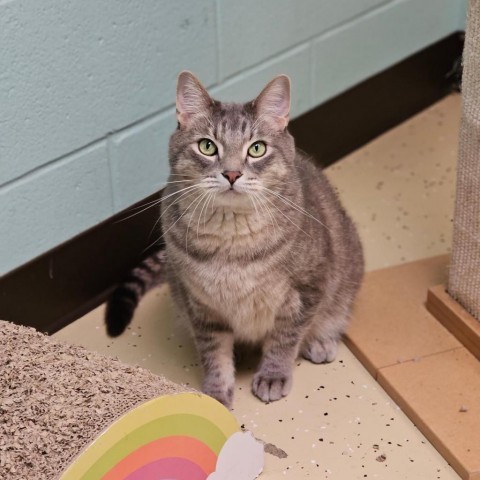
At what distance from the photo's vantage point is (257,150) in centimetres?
176

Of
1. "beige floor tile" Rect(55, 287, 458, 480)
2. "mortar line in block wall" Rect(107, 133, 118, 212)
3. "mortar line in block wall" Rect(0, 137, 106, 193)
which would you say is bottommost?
"beige floor tile" Rect(55, 287, 458, 480)

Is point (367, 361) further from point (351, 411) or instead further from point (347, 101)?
point (347, 101)

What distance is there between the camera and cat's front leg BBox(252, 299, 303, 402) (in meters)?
1.98

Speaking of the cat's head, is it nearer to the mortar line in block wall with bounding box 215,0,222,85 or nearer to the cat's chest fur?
the cat's chest fur

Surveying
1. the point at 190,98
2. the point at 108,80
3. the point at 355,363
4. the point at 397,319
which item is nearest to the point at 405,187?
the point at 397,319

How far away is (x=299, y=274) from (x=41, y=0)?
856 mm

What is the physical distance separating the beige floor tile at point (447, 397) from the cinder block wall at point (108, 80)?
0.90 meters

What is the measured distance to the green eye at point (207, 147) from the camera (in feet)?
5.73

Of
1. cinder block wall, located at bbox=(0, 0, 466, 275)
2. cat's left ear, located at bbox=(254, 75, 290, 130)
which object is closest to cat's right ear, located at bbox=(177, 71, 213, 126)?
cat's left ear, located at bbox=(254, 75, 290, 130)

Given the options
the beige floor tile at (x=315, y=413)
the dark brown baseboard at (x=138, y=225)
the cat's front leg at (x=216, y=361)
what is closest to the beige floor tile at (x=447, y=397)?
Answer: the beige floor tile at (x=315, y=413)

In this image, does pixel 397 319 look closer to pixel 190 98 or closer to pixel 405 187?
pixel 405 187

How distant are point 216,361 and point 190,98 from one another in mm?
618

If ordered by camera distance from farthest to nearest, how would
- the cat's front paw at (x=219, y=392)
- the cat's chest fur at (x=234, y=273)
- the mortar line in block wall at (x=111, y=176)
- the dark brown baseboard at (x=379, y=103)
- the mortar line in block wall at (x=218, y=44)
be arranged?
the dark brown baseboard at (x=379, y=103) → the mortar line in block wall at (x=218, y=44) → the mortar line in block wall at (x=111, y=176) → the cat's front paw at (x=219, y=392) → the cat's chest fur at (x=234, y=273)

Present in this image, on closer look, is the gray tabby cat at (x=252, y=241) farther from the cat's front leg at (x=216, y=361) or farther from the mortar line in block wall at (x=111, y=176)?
the mortar line in block wall at (x=111, y=176)
